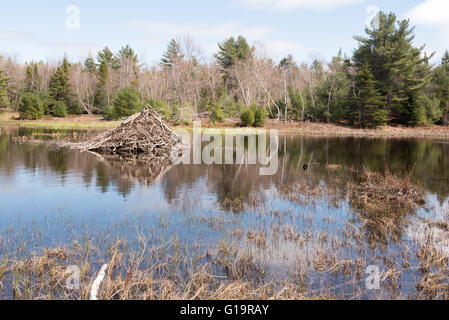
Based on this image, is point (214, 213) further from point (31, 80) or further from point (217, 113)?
point (31, 80)

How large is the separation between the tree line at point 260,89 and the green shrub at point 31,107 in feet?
0.52

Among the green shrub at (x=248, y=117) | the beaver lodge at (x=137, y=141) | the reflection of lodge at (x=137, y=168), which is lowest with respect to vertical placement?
the reflection of lodge at (x=137, y=168)

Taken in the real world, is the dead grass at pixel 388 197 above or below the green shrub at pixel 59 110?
below

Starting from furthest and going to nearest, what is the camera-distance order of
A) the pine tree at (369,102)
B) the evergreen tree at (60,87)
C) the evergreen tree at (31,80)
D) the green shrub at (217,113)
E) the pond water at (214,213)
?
the evergreen tree at (31,80) → the evergreen tree at (60,87) → the green shrub at (217,113) → the pine tree at (369,102) → the pond water at (214,213)

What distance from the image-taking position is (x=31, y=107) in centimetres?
5738

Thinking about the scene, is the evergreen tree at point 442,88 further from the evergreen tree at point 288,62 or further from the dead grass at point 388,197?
the dead grass at point 388,197

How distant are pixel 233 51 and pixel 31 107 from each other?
38680 mm

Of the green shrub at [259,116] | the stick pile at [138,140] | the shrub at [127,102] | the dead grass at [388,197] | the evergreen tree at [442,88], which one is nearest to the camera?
the dead grass at [388,197]

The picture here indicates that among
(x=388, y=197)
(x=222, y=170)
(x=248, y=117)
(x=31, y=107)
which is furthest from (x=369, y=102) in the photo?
(x=31, y=107)

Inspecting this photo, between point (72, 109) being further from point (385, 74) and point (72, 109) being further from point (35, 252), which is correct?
point (35, 252)

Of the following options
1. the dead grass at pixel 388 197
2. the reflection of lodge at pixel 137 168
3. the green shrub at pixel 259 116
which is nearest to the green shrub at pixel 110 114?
the green shrub at pixel 259 116

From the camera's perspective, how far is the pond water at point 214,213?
7387mm

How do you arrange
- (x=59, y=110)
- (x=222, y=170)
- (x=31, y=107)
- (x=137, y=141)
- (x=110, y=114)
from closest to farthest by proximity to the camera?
(x=222, y=170) → (x=137, y=141) → (x=110, y=114) → (x=31, y=107) → (x=59, y=110)
